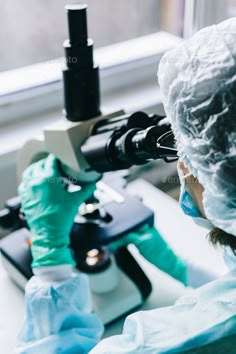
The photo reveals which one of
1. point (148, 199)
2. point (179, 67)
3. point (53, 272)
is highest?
point (179, 67)

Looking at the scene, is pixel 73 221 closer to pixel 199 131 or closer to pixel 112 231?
pixel 112 231

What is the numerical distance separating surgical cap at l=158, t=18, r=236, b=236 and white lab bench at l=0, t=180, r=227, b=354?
1.39 ft

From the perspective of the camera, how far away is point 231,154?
0.65 meters

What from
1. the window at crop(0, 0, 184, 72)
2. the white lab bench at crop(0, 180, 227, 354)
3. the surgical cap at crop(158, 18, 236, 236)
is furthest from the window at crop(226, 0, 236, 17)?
the surgical cap at crop(158, 18, 236, 236)

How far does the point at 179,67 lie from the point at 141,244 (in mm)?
472

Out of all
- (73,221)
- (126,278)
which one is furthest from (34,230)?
(126,278)

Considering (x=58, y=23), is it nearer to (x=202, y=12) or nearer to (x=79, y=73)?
(x=202, y=12)

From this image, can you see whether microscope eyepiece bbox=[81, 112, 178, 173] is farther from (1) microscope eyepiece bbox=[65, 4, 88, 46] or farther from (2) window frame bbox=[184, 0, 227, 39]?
(2) window frame bbox=[184, 0, 227, 39]

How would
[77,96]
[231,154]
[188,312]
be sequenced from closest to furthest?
1. [231,154]
2. [188,312]
3. [77,96]

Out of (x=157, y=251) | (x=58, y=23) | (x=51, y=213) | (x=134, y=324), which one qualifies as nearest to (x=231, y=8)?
(x=58, y=23)

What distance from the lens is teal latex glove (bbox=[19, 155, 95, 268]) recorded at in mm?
Answer: 948

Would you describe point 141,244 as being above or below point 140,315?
below

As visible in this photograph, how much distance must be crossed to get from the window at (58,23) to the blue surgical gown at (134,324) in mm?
703

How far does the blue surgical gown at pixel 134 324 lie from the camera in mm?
720
